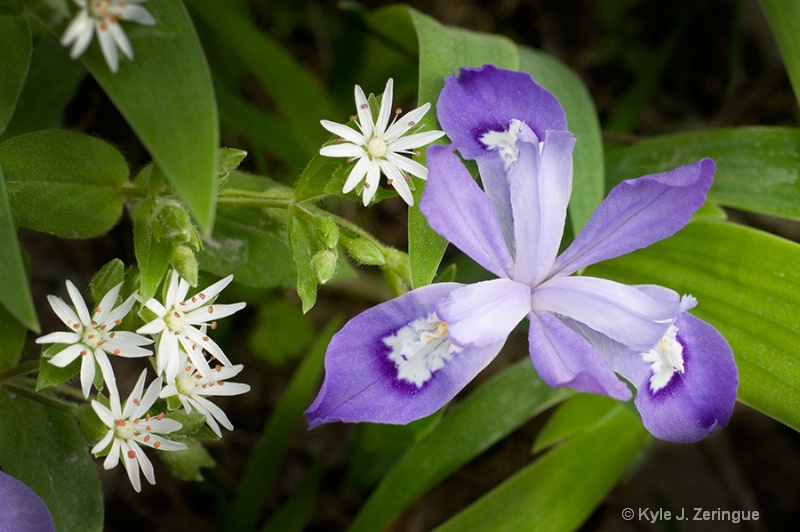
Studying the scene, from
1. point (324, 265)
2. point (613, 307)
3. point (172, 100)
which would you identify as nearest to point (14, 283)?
point (172, 100)

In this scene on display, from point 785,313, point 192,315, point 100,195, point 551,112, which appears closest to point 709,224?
point 785,313

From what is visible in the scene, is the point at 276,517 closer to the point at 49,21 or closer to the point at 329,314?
the point at 329,314

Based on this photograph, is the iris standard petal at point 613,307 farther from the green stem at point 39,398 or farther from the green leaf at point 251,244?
the green stem at point 39,398

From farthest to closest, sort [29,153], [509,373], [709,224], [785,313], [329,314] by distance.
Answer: [329,314], [509,373], [709,224], [785,313], [29,153]

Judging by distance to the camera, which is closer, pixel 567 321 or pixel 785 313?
pixel 567 321

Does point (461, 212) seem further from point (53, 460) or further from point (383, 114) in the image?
point (53, 460)

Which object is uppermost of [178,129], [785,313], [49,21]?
[49,21]

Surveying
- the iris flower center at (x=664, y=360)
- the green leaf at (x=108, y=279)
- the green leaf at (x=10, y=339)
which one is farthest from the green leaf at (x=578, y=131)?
the green leaf at (x=10, y=339)
